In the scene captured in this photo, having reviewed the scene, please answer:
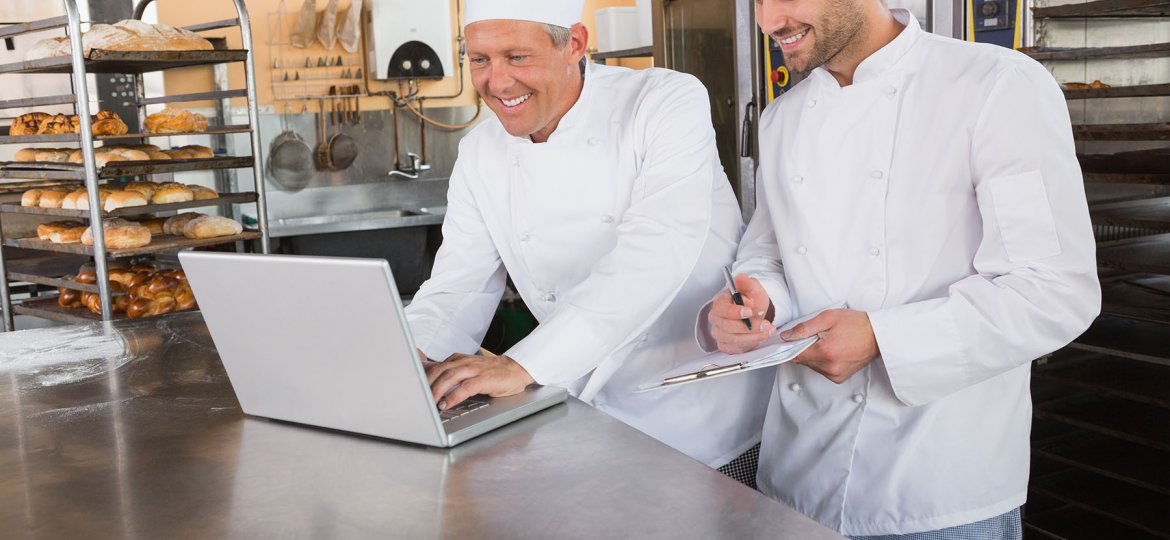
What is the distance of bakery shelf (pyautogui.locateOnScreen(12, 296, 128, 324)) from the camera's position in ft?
12.1

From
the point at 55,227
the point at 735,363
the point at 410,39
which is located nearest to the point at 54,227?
the point at 55,227

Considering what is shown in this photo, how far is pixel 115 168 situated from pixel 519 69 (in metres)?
2.33

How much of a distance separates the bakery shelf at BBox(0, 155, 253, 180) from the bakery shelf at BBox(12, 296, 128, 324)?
504mm

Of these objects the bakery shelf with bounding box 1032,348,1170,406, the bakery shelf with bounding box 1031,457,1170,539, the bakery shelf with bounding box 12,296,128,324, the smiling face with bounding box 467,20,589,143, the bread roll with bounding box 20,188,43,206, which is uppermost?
the smiling face with bounding box 467,20,589,143

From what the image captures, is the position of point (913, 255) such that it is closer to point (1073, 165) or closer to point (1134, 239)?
point (1073, 165)

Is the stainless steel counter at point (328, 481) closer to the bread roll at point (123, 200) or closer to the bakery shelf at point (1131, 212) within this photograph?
the bakery shelf at point (1131, 212)

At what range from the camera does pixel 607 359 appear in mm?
1669

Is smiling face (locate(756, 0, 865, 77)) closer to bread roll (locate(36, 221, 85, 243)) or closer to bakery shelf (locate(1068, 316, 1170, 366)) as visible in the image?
bakery shelf (locate(1068, 316, 1170, 366))

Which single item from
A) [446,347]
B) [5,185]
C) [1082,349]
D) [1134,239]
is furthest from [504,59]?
[5,185]

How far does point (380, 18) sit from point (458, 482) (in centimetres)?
547

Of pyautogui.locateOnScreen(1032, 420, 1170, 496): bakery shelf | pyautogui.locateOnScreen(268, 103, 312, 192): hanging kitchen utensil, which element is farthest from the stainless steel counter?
pyautogui.locateOnScreen(268, 103, 312, 192): hanging kitchen utensil

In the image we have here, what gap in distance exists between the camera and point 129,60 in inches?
131

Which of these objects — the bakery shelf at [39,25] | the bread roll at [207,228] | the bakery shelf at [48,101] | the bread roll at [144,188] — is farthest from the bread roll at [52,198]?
the bakery shelf at [39,25]

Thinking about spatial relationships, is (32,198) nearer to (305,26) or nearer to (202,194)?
(202,194)
